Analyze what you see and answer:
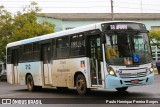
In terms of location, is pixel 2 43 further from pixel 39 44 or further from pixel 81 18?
pixel 39 44

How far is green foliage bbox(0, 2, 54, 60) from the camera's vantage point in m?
42.4

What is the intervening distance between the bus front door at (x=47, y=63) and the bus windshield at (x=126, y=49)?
16.8ft

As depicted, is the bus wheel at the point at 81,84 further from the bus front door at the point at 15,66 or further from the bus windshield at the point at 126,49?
the bus front door at the point at 15,66

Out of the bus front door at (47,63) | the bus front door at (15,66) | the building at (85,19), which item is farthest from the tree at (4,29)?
the bus front door at (47,63)

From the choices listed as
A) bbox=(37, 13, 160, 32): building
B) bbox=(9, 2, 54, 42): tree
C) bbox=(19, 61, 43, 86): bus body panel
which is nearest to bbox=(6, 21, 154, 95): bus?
bbox=(19, 61, 43, 86): bus body panel

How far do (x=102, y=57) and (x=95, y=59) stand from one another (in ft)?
2.08

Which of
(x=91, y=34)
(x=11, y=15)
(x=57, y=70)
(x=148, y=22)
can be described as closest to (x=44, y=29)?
(x=11, y=15)

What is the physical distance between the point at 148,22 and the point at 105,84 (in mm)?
44467

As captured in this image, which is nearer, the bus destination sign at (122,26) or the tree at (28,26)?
the bus destination sign at (122,26)

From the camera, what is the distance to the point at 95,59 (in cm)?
1580

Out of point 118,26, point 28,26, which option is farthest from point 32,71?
point 28,26

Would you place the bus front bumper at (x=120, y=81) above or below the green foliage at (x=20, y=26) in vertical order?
below

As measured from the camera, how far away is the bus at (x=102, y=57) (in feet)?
49.5

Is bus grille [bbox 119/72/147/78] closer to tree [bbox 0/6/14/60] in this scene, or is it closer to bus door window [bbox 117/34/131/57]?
bus door window [bbox 117/34/131/57]
